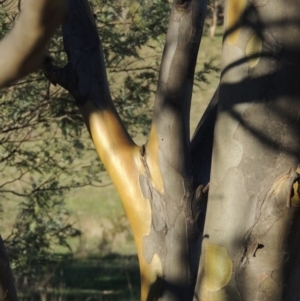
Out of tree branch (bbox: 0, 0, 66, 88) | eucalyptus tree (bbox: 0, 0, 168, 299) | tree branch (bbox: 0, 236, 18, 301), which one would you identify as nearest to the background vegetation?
eucalyptus tree (bbox: 0, 0, 168, 299)

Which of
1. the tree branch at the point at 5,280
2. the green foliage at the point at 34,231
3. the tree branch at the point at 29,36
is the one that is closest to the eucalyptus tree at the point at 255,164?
the tree branch at the point at 5,280

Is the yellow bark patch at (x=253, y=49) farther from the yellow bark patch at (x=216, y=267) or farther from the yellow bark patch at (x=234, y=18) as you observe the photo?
the yellow bark patch at (x=216, y=267)

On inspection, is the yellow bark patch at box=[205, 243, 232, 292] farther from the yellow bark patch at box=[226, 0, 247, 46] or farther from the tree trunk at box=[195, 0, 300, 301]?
the yellow bark patch at box=[226, 0, 247, 46]

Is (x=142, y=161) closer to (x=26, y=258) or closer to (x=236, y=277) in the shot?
(x=236, y=277)

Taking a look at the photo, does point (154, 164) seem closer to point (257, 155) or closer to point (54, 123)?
point (257, 155)

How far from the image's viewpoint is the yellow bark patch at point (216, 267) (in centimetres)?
277

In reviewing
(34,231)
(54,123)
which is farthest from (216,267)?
(34,231)

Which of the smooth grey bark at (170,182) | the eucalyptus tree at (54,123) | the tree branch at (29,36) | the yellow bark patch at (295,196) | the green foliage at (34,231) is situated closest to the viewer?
the tree branch at (29,36)

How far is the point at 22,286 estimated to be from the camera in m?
9.55

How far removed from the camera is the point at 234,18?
2732mm

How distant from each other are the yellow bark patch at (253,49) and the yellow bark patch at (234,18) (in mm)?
65

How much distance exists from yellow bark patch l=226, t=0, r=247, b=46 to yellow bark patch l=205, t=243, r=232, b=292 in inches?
29.8

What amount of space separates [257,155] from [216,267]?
1.48 feet

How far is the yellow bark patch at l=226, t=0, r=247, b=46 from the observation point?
2.71 meters
